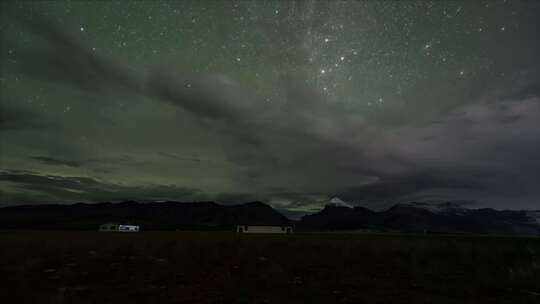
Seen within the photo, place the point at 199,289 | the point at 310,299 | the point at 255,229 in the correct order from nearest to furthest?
the point at 310,299
the point at 199,289
the point at 255,229

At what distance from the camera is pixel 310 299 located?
8.96 meters

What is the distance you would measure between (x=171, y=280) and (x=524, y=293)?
13.2 metres

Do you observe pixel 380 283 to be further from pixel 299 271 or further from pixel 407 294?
pixel 299 271

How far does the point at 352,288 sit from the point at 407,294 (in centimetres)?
193

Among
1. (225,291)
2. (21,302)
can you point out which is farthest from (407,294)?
(21,302)

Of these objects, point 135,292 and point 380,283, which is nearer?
point 135,292

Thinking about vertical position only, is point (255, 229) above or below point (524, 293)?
below

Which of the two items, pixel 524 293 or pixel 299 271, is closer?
pixel 524 293

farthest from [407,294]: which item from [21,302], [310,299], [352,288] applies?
[21,302]

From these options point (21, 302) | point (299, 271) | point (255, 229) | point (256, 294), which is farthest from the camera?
point (255, 229)

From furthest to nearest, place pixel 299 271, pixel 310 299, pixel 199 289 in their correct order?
1. pixel 299 271
2. pixel 199 289
3. pixel 310 299

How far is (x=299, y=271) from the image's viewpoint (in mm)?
15031

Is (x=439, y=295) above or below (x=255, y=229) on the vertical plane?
above

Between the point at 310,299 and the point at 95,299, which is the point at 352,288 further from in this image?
the point at 95,299
